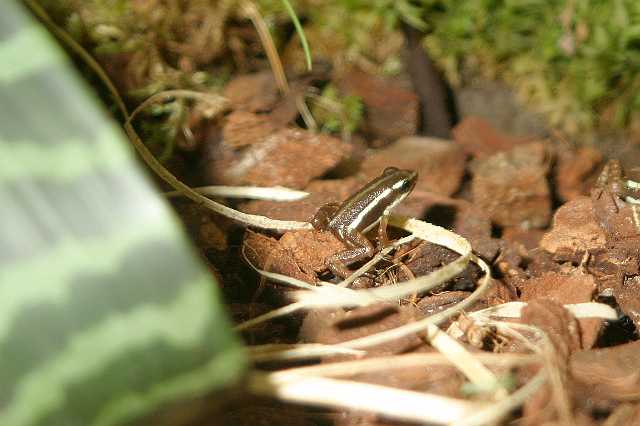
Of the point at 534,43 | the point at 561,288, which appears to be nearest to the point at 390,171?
the point at 561,288

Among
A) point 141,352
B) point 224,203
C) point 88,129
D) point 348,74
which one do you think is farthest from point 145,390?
point 348,74

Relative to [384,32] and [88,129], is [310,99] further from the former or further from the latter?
[88,129]

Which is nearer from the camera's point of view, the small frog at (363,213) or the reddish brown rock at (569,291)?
the reddish brown rock at (569,291)

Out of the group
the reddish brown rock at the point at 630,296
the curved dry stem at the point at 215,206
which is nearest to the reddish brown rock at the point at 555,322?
the reddish brown rock at the point at 630,296

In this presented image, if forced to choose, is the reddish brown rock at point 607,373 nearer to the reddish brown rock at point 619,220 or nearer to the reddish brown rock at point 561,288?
the reddish brown rock at point 561,288

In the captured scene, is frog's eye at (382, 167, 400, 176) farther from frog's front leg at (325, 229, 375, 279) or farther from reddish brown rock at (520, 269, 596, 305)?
reddish brown rock at (520, 269, 596, 305)

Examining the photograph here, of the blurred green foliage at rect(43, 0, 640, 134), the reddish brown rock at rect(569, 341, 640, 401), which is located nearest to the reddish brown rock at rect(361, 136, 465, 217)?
the blurred green foliage at rect(43, 0, 640, 134)
